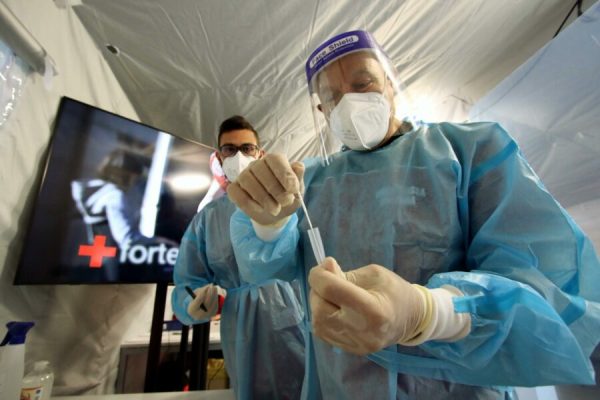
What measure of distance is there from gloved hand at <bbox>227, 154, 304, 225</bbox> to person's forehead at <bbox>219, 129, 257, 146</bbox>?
613mm

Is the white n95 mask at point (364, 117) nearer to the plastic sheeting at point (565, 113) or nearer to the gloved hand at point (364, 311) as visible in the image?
the gloved hand at point (364, 311)

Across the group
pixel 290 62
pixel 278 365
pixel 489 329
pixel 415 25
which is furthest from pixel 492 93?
pixel 278 365

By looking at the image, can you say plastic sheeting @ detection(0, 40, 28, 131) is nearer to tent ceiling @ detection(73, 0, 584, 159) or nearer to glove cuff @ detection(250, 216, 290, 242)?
tent ceiling @ detection(73, 0, 584, 159)

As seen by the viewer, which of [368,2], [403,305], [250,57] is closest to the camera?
[403,305]

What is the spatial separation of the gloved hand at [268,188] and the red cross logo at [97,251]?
2.62ft

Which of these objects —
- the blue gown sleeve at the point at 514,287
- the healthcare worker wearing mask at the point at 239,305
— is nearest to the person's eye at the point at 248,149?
the healthcare worker wearing mask at the point at 239,305

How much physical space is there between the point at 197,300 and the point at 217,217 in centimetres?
32

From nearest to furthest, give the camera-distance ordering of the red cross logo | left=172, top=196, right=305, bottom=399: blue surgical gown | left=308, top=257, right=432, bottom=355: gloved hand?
left=308, top=257, right=432, bottom=355: gloved hand, left=172, top=196, right=305, bottom=399: blue surgical gown, the red cross logo

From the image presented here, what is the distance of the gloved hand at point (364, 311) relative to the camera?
1.00 ft

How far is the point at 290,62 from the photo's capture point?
1.29 metres

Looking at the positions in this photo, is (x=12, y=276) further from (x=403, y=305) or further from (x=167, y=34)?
(x=403, y=305)

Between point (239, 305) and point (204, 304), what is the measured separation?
4.8 inches

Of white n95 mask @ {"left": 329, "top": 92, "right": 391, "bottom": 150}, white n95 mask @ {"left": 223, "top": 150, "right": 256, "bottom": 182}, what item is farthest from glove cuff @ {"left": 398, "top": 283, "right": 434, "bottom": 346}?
white n95 mask @ {"left": 223, "top": 150, "right": 256, "bottom": 182}

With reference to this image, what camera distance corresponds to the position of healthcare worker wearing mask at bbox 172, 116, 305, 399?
89cm
